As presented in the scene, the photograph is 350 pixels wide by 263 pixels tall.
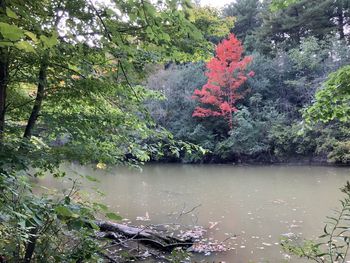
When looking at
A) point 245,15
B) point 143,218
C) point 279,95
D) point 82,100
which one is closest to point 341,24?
point 279,95

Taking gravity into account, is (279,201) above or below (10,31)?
below

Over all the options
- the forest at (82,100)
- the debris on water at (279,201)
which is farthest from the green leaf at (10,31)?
the debris on water at (279,201)

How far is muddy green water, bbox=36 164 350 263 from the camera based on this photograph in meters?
6.52

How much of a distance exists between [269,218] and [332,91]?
5316 mm

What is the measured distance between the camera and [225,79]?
2073 centimetres

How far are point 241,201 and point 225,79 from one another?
11958 mm

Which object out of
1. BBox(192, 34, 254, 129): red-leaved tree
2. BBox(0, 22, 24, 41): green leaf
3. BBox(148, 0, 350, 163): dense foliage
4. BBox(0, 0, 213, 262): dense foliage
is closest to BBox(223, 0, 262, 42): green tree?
BBox(148, 0, 350, 163): dense foliage

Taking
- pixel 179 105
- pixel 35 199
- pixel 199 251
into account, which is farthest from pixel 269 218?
pixel 179 105

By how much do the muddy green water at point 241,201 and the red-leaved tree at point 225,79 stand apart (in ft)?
17.9

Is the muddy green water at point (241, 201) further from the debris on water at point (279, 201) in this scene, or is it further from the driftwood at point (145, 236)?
the driftwood at point (145, 236)

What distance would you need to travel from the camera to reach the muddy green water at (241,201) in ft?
21.4

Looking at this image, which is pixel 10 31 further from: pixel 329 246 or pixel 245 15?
pixel 245 15

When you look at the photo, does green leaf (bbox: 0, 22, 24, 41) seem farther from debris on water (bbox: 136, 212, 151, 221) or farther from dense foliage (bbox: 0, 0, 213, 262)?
debris on water (bbox: 136, 212, 151, 221)

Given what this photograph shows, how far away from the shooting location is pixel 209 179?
14773mm
